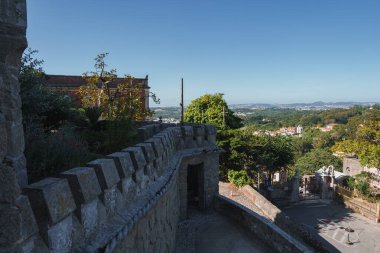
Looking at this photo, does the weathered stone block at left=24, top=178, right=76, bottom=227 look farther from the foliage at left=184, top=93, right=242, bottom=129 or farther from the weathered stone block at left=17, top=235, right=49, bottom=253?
the foliage at left=184, top=93, right=242, bottom=129

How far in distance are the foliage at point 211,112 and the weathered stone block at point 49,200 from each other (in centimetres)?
2611

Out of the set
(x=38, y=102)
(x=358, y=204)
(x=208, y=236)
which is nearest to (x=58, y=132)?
(x=38, y=102)

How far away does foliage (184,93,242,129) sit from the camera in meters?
29.4

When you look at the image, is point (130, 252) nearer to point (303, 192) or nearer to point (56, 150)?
point (56, 150)

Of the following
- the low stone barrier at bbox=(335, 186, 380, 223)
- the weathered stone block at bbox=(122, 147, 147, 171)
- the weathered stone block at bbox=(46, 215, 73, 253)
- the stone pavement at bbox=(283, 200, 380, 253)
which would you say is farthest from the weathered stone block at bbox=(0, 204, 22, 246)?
the low stone barrier at bbox=(335, 186, 380, 223)

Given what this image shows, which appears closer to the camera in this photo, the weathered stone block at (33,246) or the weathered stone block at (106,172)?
the weathered stone block at (33,246)

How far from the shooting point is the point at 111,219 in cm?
337

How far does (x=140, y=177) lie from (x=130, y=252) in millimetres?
1058

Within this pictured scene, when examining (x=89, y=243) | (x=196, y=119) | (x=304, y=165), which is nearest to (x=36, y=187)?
(x=89, y=243)

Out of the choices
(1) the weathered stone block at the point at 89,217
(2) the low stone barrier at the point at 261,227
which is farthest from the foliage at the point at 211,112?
(1) the weathered stone block at the point at 89,217

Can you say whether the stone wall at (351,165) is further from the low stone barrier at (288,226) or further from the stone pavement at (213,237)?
the stone pavement at (213,237)

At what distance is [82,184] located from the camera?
8.77 ft

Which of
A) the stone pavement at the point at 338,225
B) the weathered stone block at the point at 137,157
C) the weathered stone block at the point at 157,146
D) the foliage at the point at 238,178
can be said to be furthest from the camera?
the foliage at the point at 238,178

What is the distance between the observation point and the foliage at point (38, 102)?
674cm
